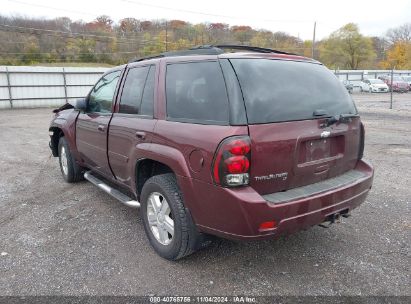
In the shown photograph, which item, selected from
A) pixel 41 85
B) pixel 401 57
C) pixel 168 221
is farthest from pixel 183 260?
pixel 401 57

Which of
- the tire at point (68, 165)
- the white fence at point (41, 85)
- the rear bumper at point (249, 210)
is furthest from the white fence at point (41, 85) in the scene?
the rear bumper at point (249, 210)

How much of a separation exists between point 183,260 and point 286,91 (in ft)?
5.85

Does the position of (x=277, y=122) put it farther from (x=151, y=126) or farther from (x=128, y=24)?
(x=128, y=24)

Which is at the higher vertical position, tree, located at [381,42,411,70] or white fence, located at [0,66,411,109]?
tree, located at [381,42,411,70]

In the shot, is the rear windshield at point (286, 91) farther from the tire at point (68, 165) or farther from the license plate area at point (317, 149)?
the tire at point (68, 165)

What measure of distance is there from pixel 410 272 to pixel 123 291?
243 centimetres

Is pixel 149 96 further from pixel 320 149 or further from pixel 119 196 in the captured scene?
pixel 320 149

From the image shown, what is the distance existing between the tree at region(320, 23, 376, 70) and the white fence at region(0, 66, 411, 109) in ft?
183

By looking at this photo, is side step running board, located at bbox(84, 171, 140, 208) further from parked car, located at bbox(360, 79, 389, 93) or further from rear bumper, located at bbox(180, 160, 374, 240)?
parked car, located at bbox(360, 79, 389, 93)

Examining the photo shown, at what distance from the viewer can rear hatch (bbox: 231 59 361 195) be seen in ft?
8.63

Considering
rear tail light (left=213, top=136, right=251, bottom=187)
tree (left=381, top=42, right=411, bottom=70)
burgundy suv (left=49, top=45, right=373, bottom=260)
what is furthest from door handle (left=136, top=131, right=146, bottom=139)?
tree (left=381, top=42, right=411, bottom=70)

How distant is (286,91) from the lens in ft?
9.45

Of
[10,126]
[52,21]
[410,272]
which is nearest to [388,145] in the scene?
[410,272]

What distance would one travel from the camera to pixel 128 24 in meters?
65.5
